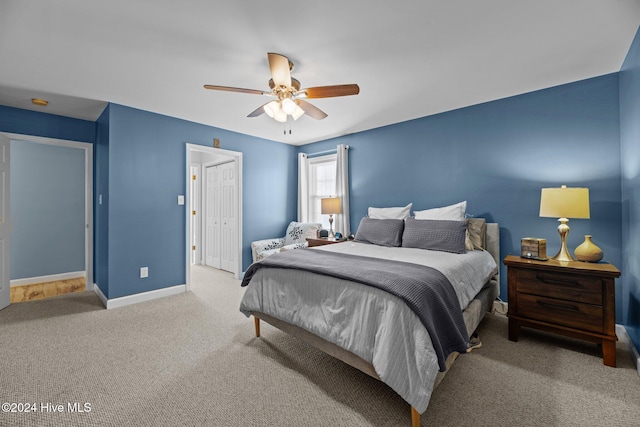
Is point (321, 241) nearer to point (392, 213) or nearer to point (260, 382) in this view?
point (392, 213)

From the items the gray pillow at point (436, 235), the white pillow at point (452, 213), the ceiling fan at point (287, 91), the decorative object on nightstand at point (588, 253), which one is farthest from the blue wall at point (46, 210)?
the decorative object on nightstand at point (588, 253)

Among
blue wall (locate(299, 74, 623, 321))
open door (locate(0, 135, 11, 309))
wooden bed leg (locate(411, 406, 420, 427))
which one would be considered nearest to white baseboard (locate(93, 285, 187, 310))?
open door (locate(0, 135, 11, 309))

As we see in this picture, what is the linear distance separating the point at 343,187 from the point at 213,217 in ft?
8.97

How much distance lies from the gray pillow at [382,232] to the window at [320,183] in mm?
1564

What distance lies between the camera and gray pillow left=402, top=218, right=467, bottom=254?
9.14 feet

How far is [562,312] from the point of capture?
2.28 metres

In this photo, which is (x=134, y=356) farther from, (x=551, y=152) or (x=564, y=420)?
(x=551, y=152)

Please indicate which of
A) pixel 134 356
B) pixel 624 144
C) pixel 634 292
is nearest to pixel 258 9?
pixel 134 356

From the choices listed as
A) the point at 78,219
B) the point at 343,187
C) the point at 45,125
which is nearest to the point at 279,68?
the point at 343,187

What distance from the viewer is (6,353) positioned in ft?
7.46

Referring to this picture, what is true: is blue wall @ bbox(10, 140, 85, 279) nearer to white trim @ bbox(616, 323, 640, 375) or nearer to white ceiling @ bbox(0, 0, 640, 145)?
white ceiling @ bbox(0, 0, 640, 145)

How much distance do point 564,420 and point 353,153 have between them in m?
3.84

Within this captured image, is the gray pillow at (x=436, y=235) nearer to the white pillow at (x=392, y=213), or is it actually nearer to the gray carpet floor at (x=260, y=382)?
the white pillow at (x=392, y=213)

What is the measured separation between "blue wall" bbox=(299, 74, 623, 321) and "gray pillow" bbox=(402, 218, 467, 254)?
72cm
